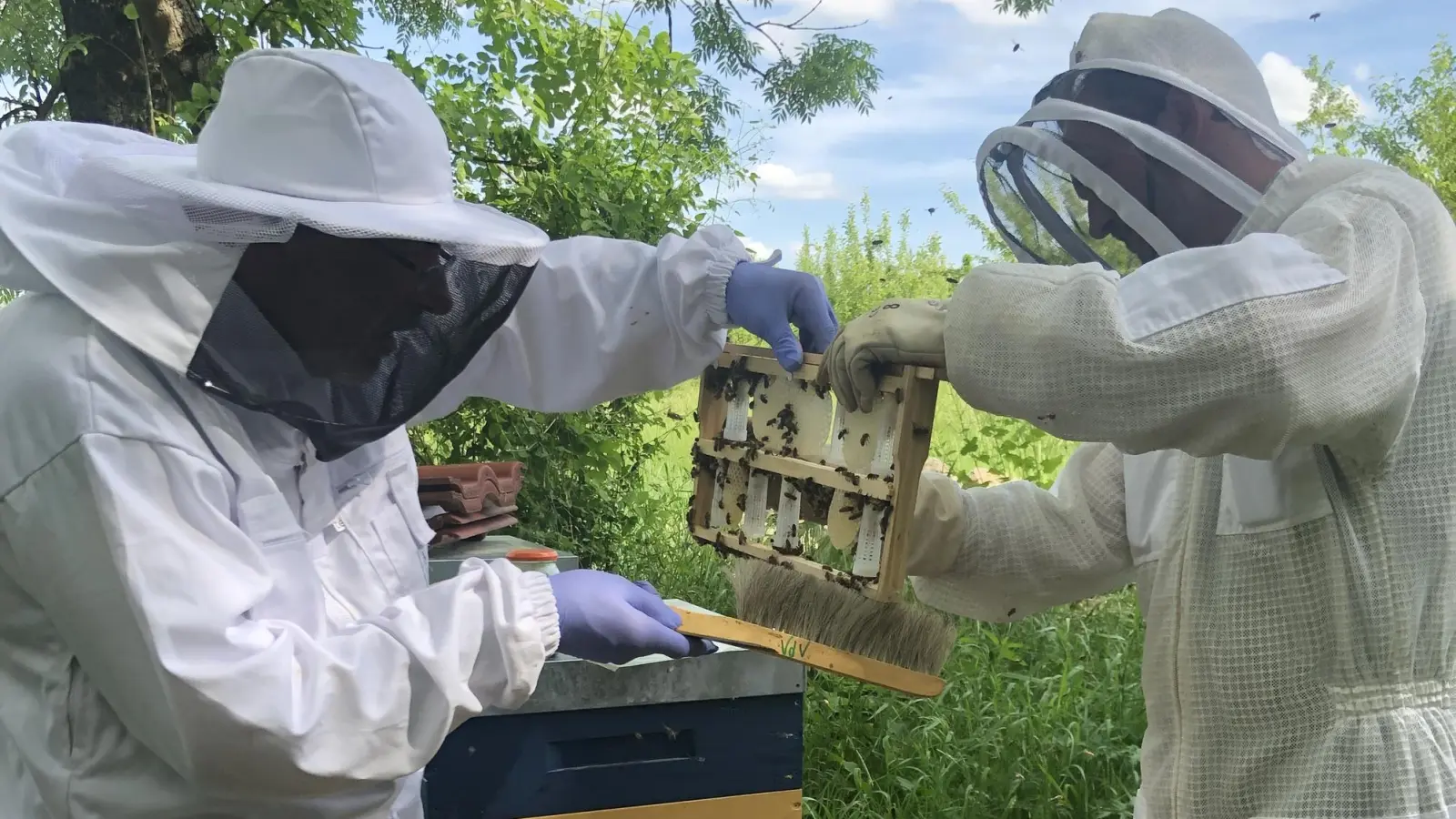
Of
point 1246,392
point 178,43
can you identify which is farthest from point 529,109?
point 1246,392

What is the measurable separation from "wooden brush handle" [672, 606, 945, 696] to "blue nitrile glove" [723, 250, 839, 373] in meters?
0.58

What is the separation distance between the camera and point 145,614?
4.42 feet

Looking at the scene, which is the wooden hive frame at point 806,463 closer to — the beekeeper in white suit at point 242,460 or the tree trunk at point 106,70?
the beekeeper in white suit at point 242,460

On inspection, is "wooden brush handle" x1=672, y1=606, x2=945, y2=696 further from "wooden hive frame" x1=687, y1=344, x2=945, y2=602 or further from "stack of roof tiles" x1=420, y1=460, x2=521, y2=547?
"stack of roof tiles" x1=420, y1=460, x2=521, y2=547

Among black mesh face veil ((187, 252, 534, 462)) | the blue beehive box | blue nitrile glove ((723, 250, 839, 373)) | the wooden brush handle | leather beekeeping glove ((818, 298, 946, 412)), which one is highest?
blue nitrile glove ((723, 250, 839, 373))

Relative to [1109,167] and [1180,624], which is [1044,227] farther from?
[1180,624]

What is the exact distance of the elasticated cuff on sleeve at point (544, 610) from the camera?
1700 millimetres

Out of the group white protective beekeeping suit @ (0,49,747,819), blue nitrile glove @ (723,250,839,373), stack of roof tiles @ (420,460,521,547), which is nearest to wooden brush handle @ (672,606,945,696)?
white protective beekeeping suit @ (0,49,747,819)

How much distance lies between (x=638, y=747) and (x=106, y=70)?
3950mm

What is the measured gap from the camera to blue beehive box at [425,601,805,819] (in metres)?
2.08

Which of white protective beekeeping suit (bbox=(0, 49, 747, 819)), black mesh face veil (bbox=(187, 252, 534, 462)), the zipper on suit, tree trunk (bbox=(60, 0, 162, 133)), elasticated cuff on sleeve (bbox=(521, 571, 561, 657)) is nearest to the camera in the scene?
white protective beekeeping suit (bbox=(0, 49, 747, 819))

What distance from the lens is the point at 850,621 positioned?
2248 mm

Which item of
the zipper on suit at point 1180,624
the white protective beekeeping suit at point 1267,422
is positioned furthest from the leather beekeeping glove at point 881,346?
the zipper on suit at point 1180,624

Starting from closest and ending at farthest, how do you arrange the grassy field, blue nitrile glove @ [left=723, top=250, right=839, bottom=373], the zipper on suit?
the zipper on suit → blue nitrile glove @ [left=723, top=250, right=839, bottom=373] → the grassy field
